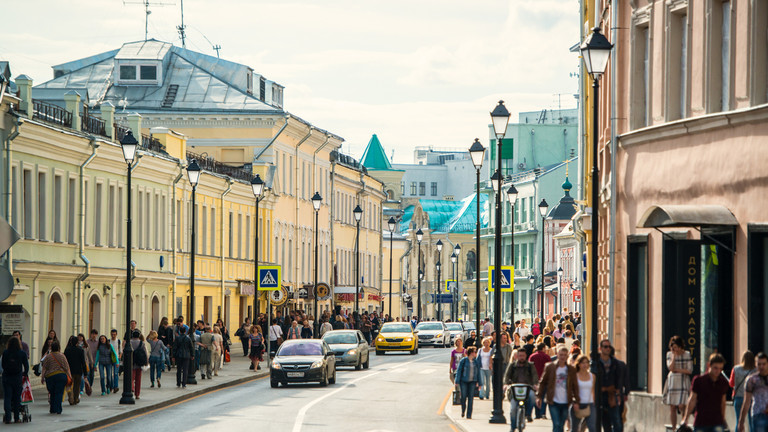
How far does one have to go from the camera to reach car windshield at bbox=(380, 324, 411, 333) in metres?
63.5

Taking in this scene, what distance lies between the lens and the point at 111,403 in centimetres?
3039

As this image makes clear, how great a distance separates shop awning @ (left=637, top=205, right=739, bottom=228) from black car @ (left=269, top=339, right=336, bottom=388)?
18579 millimetres

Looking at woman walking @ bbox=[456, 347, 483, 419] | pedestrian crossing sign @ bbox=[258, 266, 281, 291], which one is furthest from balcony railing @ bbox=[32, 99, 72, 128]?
woman walking @ bbox=[456, 347, 483, 419]

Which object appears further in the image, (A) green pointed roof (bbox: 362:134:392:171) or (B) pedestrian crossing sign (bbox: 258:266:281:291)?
(A) green pointed roof (bbox: 362:134:392:171)

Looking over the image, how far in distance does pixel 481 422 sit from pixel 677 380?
7791 mm

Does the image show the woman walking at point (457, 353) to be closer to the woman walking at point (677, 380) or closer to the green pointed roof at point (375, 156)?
the woman walking at point (677, 380)

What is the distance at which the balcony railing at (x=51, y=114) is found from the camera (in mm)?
37625

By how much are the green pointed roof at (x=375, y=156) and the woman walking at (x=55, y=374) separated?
132 metres

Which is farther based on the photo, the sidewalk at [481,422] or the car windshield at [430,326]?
the car windshield at [430,326]

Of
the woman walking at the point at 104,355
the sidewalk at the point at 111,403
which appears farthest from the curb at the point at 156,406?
the woman walking at the point at 104,355

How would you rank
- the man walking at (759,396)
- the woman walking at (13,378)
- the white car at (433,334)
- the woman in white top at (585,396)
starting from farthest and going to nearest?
the white car at (433,334)
the woman walking at (13,378)
the woman in white top at (585,396)
the man walking at (759,396)

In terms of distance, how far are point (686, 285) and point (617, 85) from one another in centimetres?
531

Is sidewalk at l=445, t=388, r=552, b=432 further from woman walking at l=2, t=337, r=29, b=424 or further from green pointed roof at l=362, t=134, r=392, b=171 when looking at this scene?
green pointed roof at l=362, t=134, r=392, b=171

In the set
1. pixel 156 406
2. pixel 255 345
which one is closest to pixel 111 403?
pixel 156 406
